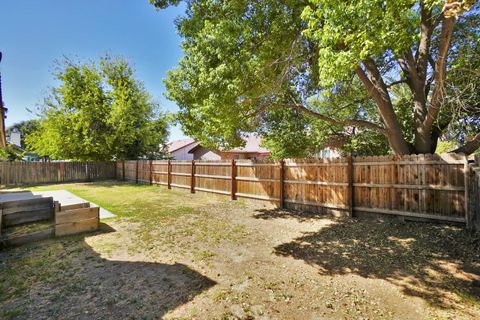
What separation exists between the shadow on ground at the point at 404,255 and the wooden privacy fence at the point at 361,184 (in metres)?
0.51

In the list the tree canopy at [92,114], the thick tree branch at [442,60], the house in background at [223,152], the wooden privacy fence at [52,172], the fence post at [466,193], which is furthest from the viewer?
the house in background at [223,152]

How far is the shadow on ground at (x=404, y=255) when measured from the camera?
338cm

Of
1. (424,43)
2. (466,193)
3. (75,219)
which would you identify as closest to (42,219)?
(75,219)

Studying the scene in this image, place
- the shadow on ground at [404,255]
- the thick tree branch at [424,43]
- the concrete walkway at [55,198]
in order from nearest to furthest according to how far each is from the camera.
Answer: the shadow on ground at [404,255] < the thick tree branch at [424,43] < the concrete walkway at [55,198]

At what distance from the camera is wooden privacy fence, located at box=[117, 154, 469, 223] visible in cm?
561

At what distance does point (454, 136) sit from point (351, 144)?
4.69m

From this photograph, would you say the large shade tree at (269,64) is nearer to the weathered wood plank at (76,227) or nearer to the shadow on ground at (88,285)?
the weathered wood plank at (76,227)

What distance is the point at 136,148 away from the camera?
22.4 metres

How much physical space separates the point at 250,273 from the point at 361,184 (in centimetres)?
470

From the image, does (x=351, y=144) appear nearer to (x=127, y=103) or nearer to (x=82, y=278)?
(x=82, y=278)

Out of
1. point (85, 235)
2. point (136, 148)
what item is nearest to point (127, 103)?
point (136, 148)

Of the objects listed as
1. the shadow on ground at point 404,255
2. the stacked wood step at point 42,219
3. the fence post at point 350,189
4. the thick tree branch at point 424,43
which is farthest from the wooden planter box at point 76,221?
the thick tree branch at point 424,43

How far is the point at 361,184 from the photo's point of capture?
272 inches

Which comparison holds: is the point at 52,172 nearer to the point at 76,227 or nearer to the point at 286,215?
the point at 76,227
